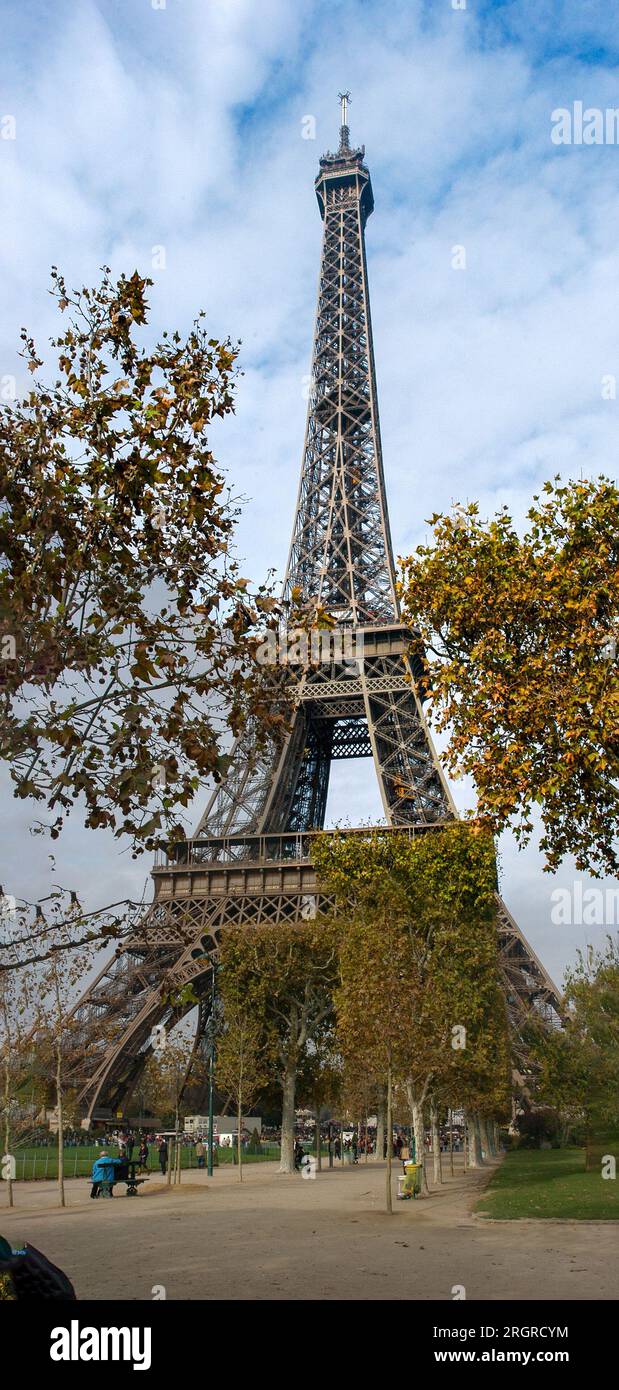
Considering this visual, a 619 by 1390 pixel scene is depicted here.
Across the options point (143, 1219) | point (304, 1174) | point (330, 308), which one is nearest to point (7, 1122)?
point (143, 1219)

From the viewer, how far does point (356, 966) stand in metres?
32.1

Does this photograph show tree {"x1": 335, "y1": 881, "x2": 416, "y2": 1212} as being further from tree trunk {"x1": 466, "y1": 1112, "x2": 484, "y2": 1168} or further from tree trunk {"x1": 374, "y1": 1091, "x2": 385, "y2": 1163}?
tree trunk {"x1": 374, "y1": 1091, "x2": 385, "y2": 1163}

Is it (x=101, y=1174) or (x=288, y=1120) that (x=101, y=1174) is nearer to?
(x=101, y=1174)

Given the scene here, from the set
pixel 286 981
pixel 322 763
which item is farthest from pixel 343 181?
pixel 286 981

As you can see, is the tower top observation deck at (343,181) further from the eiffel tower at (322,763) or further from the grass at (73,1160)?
the grass at (73,1160)

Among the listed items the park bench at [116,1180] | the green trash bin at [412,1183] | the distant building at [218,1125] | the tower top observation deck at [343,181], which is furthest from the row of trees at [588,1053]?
the tower top observation deck at [343,181]

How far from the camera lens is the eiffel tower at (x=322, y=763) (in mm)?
50438

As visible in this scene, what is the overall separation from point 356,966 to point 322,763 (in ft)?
125

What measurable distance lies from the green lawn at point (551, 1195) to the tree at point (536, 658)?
11434 millimetres

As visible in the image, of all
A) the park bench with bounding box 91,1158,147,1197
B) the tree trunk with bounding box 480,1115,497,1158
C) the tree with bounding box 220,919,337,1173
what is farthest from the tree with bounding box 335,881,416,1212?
the tree trunk with bounding box 480,1115,497,1158

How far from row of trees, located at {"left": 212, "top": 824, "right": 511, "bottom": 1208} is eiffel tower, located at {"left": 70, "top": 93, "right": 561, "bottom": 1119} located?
3.35 m

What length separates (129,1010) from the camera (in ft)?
166
